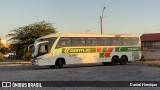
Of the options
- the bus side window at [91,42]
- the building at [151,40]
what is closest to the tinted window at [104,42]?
the bus side window at [91,42]

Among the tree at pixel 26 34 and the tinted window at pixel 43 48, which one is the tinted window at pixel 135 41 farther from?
the tree at pixel 26 34

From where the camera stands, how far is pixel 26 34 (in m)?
58.2

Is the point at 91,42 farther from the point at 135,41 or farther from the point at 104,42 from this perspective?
the point at 135,41

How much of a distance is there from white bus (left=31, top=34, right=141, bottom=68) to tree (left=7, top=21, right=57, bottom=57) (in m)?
24.2

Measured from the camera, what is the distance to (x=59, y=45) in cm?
3145

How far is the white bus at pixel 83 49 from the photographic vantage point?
30.9 m

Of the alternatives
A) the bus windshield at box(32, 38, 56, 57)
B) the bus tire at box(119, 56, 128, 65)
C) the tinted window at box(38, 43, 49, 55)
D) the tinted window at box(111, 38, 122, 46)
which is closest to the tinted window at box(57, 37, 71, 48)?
the bus windshield at box(32, 38, 56, 57)

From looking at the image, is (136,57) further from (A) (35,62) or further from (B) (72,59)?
(A) (35,62)

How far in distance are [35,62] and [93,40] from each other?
19.7ft

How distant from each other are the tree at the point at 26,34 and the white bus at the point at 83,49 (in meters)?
24.2

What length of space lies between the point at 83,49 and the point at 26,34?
2713 cm

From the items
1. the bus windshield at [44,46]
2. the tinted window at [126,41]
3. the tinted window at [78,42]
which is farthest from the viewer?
the tinted window at [126,41]

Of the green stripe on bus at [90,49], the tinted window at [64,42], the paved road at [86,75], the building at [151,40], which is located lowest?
the paved road at [86,75]

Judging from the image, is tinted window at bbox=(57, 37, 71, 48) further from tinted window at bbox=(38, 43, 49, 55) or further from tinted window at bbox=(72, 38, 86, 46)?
tinted window at bbox=(38, 43, 49, 55)
